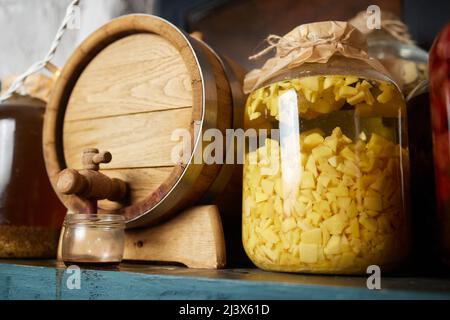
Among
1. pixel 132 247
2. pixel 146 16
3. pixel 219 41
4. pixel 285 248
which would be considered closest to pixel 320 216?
pixel 285 248

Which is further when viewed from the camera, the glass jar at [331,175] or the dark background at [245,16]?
the dark background at [245,16]

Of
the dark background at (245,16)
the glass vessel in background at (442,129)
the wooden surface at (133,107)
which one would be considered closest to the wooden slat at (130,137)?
the wooden surface at (133,107)

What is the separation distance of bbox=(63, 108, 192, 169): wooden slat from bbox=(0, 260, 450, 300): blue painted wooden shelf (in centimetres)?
23

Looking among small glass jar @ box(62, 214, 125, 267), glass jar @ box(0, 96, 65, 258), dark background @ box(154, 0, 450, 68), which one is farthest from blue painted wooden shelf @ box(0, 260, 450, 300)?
dark background @ box(154, 0, 450, 68)

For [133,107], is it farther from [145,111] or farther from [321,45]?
[321,45]

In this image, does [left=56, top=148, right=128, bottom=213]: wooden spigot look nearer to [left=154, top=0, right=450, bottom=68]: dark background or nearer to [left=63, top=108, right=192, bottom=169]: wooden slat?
[left=63, top=108, right=192, bottom=169]: wooden slat

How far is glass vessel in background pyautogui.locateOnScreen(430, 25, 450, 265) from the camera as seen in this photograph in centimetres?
65

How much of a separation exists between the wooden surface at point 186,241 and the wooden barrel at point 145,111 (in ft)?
0.09

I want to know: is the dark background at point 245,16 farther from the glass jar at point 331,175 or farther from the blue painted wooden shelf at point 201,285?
the blue painted wooden shelf at point 201,285

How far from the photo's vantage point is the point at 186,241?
793 millimetres

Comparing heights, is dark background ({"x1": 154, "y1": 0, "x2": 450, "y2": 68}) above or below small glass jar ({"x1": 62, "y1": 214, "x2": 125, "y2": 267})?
above

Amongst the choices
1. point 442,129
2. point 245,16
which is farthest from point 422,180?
point 245,16

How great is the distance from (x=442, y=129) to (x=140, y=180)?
0.50 metres

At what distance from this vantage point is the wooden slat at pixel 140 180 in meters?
0.82
